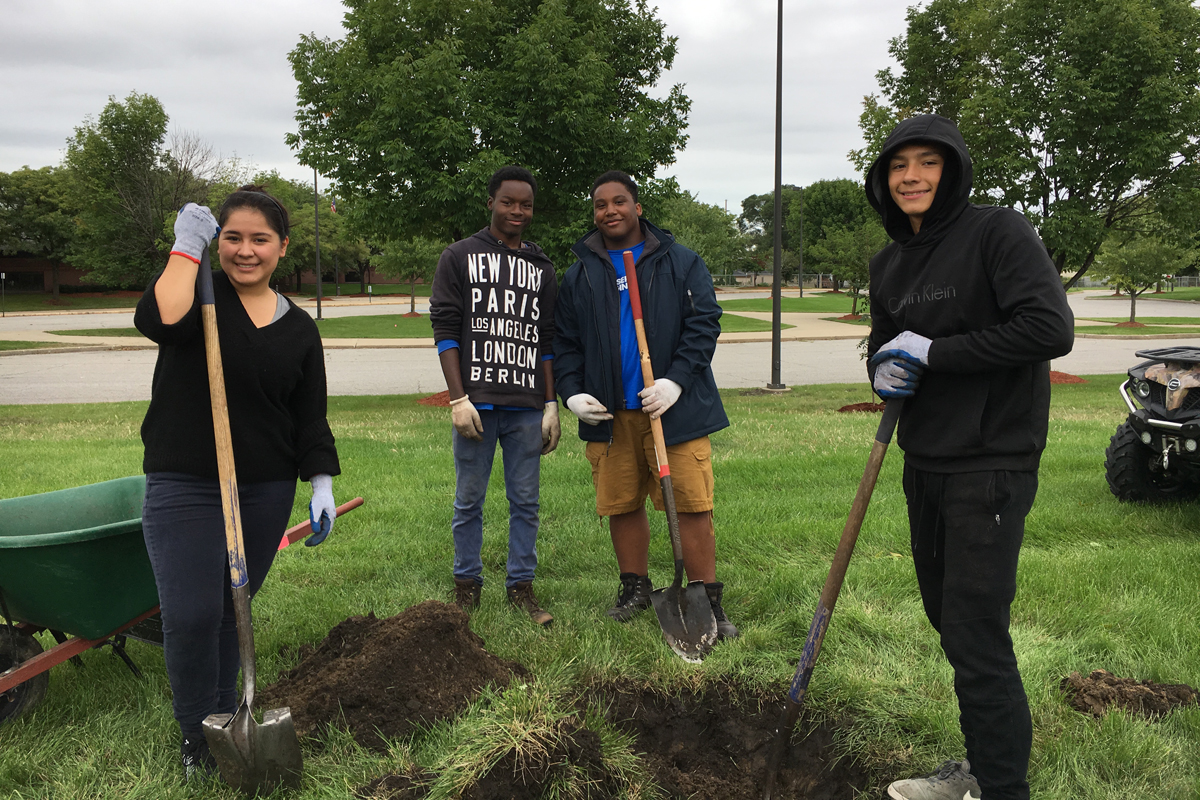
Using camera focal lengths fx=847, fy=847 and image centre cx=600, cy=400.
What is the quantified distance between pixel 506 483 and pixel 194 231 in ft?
6.42

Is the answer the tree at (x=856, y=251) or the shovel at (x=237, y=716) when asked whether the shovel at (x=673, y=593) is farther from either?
the tree at (x=856, y=251)

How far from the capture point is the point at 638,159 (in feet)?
35.6

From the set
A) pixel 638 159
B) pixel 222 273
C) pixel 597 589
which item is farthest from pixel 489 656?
pixel 638 159

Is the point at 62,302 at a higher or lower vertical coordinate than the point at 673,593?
higher

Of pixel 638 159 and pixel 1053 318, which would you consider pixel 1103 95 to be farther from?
pixel 1053 318

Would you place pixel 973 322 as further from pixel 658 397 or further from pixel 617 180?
pixel 617 180

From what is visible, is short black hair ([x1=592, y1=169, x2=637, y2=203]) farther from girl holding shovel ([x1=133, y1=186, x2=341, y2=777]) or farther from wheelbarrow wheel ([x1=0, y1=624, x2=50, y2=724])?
wheelbarrow wheel ([x1=0, y1=624, x2=50, y2=724])

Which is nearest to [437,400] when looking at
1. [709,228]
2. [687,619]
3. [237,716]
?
[687,619]

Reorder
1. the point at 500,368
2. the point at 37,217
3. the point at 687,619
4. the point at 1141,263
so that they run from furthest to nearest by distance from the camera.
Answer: the point at 37,217 < the point at 1141,263 < the point at 500,368 < the point at 687,619

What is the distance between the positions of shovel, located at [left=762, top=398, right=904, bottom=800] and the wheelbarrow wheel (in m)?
2.62

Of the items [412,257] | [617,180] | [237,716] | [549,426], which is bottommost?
[237,716]

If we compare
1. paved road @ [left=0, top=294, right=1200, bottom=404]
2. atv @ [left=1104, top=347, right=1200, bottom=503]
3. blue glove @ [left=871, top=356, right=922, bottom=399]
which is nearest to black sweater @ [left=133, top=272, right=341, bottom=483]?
blue glove @ [left=871, top=356, right=922, bottom=399]

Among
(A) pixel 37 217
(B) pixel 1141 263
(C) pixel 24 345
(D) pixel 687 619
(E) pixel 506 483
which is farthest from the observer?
(A) pixel 37 217

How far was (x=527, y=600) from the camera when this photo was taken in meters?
4.05
